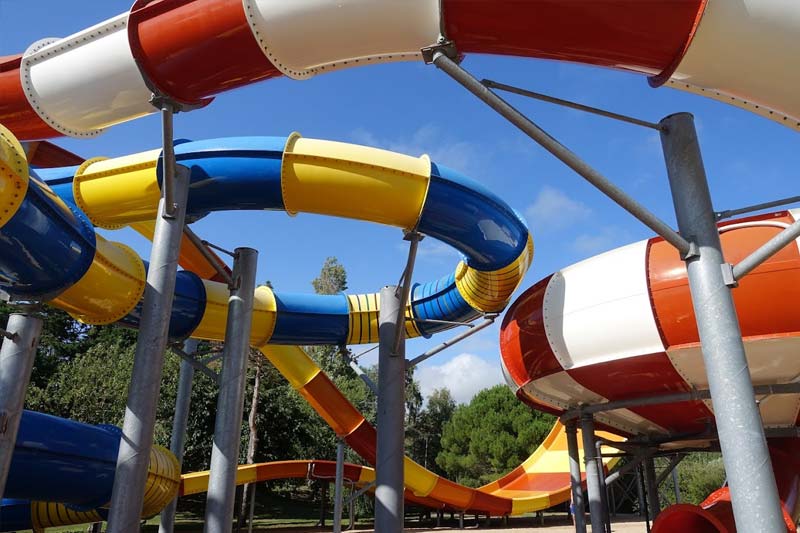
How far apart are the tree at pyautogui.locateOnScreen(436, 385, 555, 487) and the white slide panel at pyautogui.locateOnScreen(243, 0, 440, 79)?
27.1 meters

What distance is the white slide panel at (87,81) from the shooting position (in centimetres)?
478

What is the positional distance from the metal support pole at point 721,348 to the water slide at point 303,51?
40 cm

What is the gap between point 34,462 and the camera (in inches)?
247

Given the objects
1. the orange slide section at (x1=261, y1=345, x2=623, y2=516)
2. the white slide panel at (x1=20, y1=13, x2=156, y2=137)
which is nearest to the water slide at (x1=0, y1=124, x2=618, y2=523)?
the white slide panel at (x1=20, y1=13, x2=156, y2=137)

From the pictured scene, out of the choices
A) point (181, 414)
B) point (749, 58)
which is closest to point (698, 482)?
point (181, 414)

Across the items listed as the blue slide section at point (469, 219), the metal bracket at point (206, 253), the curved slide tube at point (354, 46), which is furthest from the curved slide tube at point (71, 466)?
the blue slide section at point (469, 219)

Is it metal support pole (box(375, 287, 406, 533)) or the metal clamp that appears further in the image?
metal support pole (box(375, 287, 406, 533))

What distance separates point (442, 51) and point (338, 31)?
715mm

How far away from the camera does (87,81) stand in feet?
16.2

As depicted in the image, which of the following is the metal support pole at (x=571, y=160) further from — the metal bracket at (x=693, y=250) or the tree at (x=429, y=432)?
the tree at (x=429, y=432)

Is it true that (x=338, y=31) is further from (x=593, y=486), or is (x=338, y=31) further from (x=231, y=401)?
(x=593, y=486)

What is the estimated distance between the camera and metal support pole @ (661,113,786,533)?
9.45 ft

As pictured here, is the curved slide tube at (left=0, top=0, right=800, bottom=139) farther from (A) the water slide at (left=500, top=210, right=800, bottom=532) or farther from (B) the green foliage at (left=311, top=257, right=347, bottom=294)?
(B) the green foliage at (left=311, top=257, right=347, bottom=294)

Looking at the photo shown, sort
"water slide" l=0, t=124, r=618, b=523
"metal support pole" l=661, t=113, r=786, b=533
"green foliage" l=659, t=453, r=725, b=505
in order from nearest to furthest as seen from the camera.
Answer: "metal support pole" l=661, t=113, r=786, b=533 → "water slide" l=0, t=124, r=618, b=523 → "green foliage" l=659, t=453, r=725, b=505
